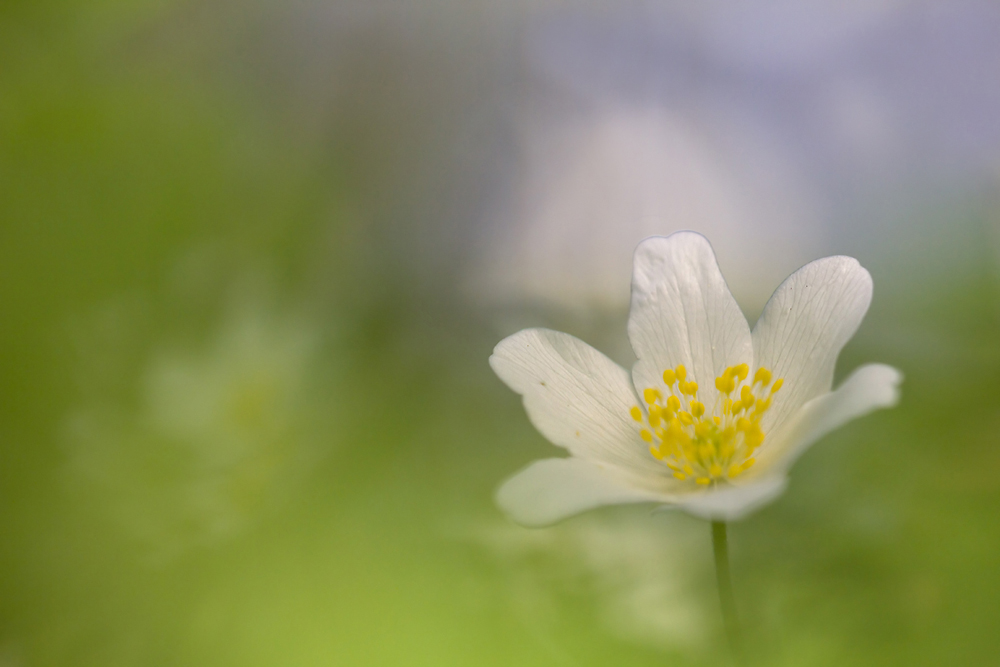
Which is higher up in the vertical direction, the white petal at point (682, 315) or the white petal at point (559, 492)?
the white petal at point (682, 315)

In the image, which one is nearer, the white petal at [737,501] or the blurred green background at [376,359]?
the white petal at [737,501]

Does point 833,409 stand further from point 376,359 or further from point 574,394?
point 376,359

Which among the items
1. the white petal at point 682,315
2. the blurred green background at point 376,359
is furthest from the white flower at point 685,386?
the blurred green background at point 376,359

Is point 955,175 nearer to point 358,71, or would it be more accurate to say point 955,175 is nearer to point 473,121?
point 473,121

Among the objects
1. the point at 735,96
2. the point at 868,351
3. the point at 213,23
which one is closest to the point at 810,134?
the point at 735,96

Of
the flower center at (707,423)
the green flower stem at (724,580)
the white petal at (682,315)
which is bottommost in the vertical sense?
the green flower stem at (724,580)

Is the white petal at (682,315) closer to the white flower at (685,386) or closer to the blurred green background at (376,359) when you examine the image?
the white flower at (685,386)

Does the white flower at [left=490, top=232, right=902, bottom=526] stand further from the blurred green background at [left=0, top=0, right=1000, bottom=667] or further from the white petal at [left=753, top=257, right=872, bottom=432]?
the blurred green background at [left=0, top=0, right=1000, bottom=667]
